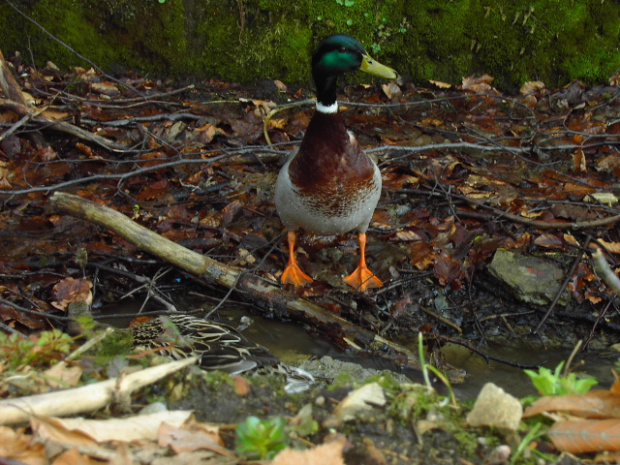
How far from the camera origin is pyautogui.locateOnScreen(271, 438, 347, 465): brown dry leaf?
115cm

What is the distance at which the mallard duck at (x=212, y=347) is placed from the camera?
1.94m

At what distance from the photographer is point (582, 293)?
132 inches

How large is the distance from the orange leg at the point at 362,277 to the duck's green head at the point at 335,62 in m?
1.01

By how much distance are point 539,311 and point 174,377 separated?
8.35 ft

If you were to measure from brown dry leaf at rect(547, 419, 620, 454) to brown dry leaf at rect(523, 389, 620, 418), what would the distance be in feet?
0.19

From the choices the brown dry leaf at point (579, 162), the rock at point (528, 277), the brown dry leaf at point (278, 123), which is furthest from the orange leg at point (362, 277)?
the brown dry leaf at point (579, 162)

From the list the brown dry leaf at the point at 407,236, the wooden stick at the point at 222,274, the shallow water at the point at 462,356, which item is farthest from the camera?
the brown dry leaf at the point at 407,236

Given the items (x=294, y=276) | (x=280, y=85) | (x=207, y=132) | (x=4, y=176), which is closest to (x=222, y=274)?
(x=294, y=276)

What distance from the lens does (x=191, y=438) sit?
4.22 ft

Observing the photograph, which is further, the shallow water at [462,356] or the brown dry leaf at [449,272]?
the brown dry leaf at [449,272]

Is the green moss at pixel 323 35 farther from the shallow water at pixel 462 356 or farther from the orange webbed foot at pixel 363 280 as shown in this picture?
the shallow water at pixel 462 356

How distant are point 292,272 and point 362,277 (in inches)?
18.3

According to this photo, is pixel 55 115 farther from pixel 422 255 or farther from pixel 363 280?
pixel 422 255

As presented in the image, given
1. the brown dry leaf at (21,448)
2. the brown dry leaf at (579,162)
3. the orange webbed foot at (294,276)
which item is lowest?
the orange webbed foot at (294,276)
